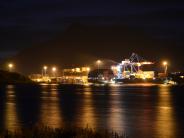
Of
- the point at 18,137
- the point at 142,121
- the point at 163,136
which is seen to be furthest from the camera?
the point at 142,121

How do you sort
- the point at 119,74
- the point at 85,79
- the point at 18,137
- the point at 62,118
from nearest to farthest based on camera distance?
the point at 18,137 → the point at 62,118 → the point at 119,74 → the point at 85,79

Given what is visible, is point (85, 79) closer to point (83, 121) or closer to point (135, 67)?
point (135, 67)

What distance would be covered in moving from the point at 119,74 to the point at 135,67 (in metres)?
13.9

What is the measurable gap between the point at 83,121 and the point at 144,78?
144 m

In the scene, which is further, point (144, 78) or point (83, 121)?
point (144, 78)

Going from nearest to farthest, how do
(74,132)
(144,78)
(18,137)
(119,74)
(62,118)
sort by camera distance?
(18,137) < (74,132) < (62,118) < (144,78) < (119,74)

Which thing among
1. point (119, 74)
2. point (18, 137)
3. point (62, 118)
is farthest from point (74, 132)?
point (119, 74)

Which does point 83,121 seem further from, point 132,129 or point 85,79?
point 85,79

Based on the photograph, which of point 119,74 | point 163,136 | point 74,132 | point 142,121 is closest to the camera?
point 74,132

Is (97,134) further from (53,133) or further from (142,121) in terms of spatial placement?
(142,121)

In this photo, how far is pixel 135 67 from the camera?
196 meters

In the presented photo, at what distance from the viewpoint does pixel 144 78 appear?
172 metres

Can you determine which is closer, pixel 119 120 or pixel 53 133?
pixel 53 133

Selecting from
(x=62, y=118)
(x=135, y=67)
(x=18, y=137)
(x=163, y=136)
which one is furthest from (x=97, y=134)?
(x=135, y=67)
